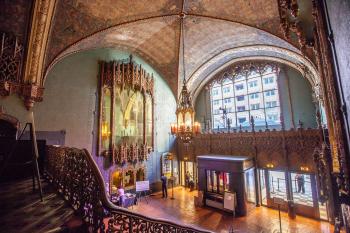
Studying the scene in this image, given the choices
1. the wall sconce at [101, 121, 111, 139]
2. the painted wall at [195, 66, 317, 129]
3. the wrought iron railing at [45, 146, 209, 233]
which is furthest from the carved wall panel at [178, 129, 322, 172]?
the wrought iron railing at [45, 146, 209, 233]

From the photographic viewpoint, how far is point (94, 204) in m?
2.27

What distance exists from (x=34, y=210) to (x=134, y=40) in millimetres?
8662

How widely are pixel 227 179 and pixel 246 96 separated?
211 inches

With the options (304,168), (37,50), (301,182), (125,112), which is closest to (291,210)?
(301,182)

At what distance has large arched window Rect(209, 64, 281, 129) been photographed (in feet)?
35.0

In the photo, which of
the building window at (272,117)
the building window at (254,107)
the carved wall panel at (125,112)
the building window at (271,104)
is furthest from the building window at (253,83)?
the carved wall panel at (125,112)

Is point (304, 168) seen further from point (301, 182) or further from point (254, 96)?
point (254, 96)

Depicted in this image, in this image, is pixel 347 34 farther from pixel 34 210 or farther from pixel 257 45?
pixel 257 45

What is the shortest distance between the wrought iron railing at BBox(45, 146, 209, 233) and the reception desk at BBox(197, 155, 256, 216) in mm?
6502

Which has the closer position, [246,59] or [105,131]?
[105,131]

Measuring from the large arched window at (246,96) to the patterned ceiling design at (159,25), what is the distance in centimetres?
247

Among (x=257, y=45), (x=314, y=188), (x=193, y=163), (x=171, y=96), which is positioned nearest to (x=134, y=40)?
(x=171, y=96)

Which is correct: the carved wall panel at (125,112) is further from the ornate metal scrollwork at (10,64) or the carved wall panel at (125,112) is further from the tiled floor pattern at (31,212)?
the tiled floor pattern at (31,212)

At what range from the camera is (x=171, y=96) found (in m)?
13.0
